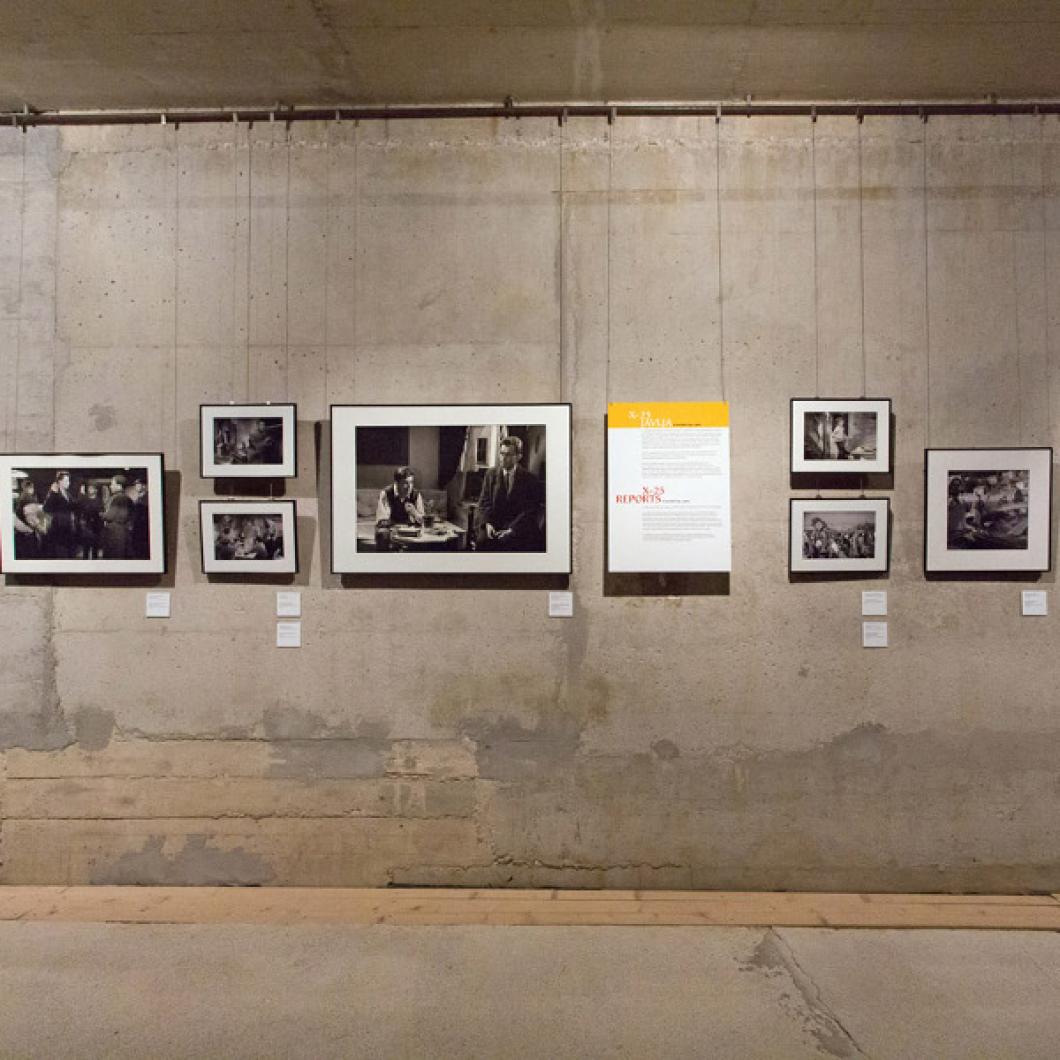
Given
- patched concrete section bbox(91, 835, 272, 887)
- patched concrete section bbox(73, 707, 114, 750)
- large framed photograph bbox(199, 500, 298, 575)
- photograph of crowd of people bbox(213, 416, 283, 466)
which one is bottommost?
patched concrete section bbox(91, 835, 272, 887)

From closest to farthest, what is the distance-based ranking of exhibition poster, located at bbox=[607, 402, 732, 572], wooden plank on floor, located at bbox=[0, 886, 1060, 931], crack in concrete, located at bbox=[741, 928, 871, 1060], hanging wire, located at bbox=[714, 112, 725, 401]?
crack in concrete, located at bbox=[741, 928, 871, 1060]
wooden plank on floor, located at bbox=[0, 886, 1060, 931]
exhibition poster, located at bbox=[607, 402, 732, 572]
hanging wire, located at bbox=[714, 112, 725, 401]

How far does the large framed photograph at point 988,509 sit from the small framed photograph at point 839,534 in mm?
238

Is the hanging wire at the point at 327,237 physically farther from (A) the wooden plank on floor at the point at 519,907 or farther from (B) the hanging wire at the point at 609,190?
(A) the wooden plank on floor at the point at 519,907

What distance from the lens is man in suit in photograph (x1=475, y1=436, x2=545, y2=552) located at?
3422mm

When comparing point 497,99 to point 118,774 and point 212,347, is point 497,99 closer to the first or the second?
point 212,347

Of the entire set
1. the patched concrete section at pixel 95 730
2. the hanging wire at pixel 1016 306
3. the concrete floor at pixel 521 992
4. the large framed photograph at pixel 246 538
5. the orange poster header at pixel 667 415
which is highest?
the hanging wire at pixel 1016 306

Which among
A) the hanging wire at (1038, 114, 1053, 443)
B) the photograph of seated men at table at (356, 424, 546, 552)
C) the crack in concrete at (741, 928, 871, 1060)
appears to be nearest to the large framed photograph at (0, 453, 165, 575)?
the photograph of seated men at table at (356, 424, 546, 552)

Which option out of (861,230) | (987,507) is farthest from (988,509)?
(861,230)

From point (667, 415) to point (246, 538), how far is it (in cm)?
208

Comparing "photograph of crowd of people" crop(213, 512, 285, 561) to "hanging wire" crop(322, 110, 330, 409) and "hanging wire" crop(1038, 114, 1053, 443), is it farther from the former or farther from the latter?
"hanging wire" crop(1038, 114, 1053, 443)

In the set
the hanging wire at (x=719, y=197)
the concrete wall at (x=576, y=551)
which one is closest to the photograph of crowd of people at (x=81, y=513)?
the concrete wall at (x=576, y=551)

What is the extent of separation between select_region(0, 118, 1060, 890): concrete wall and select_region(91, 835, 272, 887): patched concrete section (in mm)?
14

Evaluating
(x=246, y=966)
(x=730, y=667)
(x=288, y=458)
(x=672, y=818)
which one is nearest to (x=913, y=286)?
(x=730, y=667)

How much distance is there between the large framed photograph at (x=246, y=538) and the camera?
11.4 feet
